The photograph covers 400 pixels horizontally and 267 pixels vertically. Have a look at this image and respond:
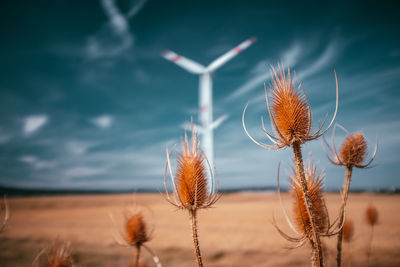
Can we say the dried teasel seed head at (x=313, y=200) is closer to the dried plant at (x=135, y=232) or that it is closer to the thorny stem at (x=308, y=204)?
the thorny stem at (x=308, y=204)

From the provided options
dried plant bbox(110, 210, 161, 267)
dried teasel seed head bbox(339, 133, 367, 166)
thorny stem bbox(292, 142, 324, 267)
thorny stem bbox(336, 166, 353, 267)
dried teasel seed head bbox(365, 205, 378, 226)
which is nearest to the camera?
thorny stem bbox(292, 142, 324, 267)

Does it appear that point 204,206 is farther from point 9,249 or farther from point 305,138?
point 9,249

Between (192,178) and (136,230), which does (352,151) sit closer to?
(192,178)

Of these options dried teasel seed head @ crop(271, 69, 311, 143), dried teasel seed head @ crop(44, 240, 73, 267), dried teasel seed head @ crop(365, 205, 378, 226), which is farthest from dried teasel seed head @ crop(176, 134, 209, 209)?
dried teasel seed head @ crop(365, 205, 378, 226)

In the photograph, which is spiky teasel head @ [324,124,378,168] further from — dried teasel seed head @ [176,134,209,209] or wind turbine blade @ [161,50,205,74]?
wind turbine blade @ [161,50,205,74]

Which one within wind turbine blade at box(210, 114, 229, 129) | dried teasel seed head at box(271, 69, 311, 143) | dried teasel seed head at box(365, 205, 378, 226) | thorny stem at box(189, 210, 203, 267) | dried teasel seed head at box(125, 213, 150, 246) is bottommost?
dried teasel seed head at box(365, 205, 378, 226)

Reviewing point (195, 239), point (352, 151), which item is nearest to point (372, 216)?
point (352, 151)
